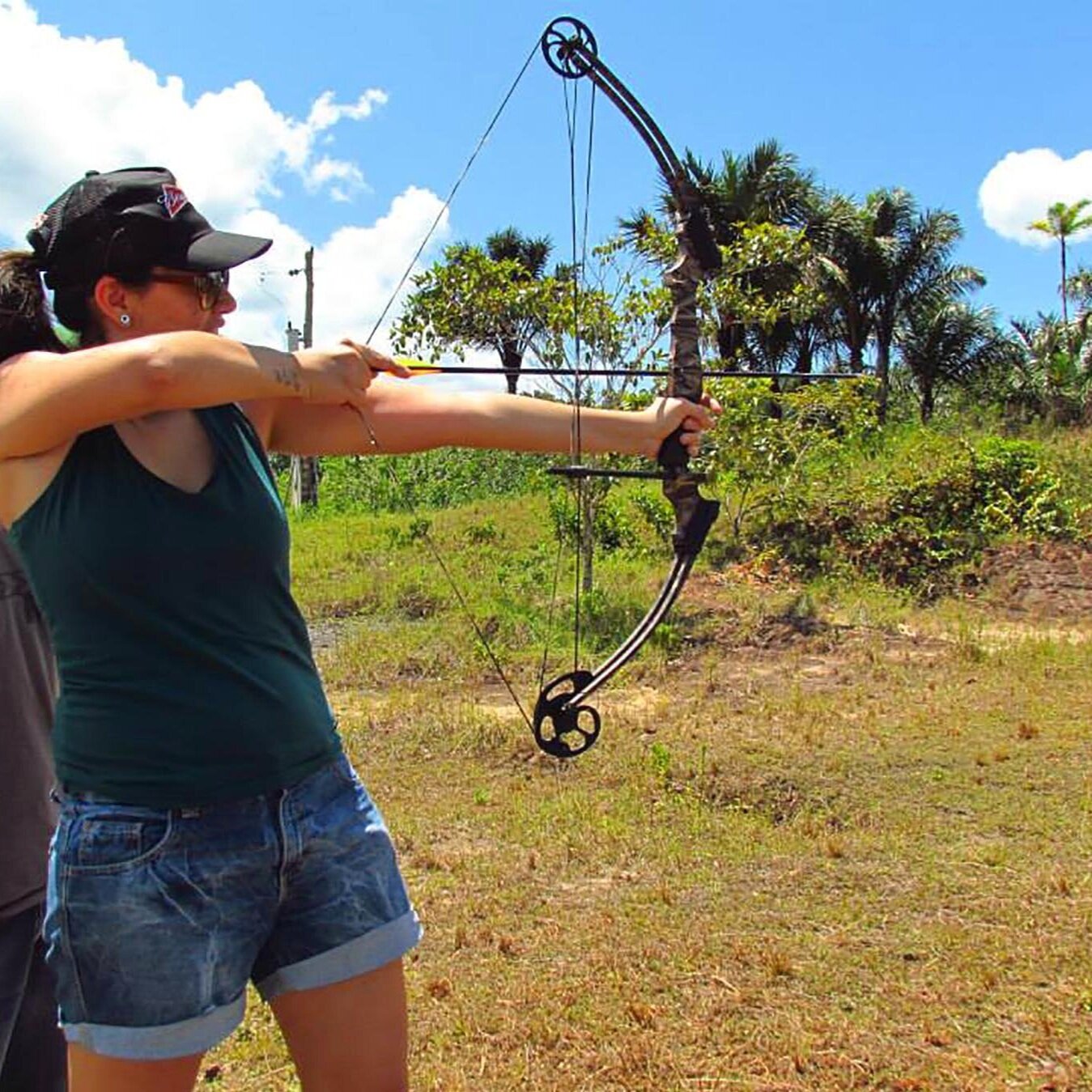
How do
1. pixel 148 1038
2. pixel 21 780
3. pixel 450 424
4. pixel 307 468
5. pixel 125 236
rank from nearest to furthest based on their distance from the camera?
pixel 148 1038, pixel 125 236, pixel 21 780, pixel 450 424, pixel 307 468

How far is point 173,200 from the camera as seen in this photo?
1.30 m

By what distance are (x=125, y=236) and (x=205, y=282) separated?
0.34ft

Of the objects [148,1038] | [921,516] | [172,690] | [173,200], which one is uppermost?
[173,200]

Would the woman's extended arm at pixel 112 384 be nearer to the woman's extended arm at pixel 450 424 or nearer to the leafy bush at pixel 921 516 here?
the woman's extended arm at pixel 450 424

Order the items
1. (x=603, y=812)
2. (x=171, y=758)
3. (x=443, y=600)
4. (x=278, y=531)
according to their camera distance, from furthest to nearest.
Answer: (x=443, y=600) → (x=603, y=812) → (x=278, y=531) → (x=171, y=758)

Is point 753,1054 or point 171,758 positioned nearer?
point 171,758

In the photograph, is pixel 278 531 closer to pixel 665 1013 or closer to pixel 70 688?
pixel 70 688

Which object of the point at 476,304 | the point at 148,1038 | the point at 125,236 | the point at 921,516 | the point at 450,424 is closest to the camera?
the point at 148,1038

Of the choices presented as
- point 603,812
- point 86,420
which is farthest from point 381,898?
point 603,812

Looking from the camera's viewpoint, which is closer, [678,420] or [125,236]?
[125,236]

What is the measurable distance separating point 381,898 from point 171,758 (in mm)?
305

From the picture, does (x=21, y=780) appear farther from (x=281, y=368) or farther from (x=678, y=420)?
(x=678, y=420)

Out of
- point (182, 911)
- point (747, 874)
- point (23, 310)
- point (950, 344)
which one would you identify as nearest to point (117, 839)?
point (182, 911)

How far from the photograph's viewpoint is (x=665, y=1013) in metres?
2.61
